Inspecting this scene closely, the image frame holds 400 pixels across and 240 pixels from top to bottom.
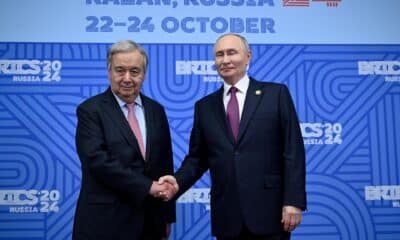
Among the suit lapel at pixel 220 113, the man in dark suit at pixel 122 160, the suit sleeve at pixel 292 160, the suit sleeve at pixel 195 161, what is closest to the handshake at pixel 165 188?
the man in dark suit at pixel 122 160

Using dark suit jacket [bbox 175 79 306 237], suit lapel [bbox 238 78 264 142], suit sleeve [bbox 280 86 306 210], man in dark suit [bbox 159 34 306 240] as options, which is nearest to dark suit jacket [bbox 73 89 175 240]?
man in dark suit [bbox 159 34 306 240]

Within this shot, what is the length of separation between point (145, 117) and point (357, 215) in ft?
6.25

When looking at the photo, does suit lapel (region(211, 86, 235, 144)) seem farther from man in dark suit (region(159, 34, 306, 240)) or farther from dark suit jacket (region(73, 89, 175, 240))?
dark suit jacket (region(73, 89, 175, 240))

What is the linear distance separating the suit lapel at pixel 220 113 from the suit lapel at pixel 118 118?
41cm

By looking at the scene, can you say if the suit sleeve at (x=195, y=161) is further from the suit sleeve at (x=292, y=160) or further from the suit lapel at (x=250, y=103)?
the suit sleeve at (x=292, y=160)

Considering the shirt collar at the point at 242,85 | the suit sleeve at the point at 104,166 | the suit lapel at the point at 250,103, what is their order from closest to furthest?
1. the suit sleeve at the point at 104,166
2. the suit lapel at the point at 250,103
3. the shirt collar at the point at 242,85

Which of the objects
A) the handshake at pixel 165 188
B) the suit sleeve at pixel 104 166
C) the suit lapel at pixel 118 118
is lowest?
the handshake at pixel 165 188

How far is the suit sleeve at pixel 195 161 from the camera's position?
2006 millimetres

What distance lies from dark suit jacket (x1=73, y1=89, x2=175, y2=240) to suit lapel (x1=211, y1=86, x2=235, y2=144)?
302 mm

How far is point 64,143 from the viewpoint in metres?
2.83

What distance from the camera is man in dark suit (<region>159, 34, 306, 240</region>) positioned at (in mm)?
1733

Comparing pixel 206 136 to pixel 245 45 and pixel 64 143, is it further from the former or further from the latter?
Answer: pixel 64 143

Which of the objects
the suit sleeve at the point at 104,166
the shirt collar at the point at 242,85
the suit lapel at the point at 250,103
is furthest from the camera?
the shirt collar at the point at 242,85

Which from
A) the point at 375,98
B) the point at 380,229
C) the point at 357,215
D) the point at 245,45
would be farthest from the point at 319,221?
the point at 245,45
